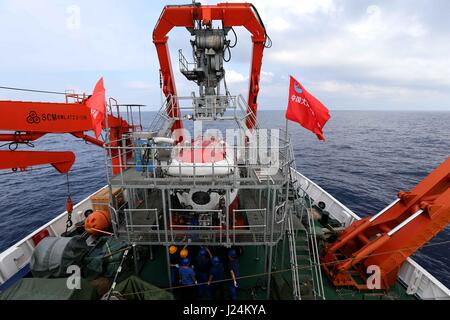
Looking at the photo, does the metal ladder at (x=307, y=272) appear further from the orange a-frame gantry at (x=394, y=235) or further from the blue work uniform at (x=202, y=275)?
the blue work uniform at (x=202, y=275)

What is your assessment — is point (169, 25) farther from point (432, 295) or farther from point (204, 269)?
point (432, 295)

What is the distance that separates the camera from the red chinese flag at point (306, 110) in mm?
7855

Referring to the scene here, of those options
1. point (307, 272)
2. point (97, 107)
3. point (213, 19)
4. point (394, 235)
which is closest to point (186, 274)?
point (307, 272)

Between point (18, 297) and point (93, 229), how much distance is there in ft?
19.0

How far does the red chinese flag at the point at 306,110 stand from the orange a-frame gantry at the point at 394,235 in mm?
4513

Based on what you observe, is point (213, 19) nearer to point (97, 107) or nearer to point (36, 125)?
point (97, 107)

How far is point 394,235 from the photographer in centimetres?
862

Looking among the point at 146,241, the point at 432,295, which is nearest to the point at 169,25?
the point at 146,241

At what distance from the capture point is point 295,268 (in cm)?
827

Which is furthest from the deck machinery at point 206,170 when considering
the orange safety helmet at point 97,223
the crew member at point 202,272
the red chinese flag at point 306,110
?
the orange safety helmet at point 97,223

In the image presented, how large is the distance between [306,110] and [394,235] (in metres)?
5.65

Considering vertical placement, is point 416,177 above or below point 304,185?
below

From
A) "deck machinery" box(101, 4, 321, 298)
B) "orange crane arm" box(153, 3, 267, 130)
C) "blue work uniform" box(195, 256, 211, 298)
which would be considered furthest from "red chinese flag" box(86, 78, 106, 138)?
"blue work uniform" box(195, 256, 211, 298)
